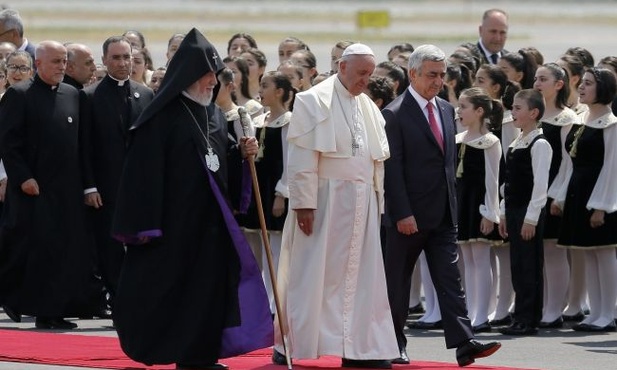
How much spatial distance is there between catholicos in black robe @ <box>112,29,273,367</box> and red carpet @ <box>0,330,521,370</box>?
1.05 ft

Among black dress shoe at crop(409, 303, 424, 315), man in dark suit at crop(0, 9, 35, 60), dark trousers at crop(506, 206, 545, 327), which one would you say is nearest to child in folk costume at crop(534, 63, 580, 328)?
dark trousers at crop(506, 206, 545, 327)

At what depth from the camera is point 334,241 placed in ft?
36.6

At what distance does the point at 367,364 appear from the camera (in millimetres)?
11133

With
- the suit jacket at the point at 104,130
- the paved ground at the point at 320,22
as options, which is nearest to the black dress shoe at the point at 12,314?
the suit jacket at the point at 104,130

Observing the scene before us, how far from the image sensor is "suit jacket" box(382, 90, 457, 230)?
1142cm

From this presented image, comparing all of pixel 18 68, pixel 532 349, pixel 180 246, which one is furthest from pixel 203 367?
pixel 18 68

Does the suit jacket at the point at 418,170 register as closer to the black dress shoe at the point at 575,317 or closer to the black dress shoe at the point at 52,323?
the black dress shoe at the point at 575,317

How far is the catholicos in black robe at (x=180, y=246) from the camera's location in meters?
10.8

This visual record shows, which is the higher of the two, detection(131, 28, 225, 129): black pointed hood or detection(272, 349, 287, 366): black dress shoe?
detection(131, 28, 225, 129): black pointed hood

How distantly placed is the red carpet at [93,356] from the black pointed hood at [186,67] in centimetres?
157

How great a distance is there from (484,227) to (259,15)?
59.7 metres

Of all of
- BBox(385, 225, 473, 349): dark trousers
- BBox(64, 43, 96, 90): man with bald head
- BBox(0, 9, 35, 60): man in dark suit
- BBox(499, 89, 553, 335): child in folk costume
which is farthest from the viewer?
BBox(0, 9, 35, 60): man in dark suit

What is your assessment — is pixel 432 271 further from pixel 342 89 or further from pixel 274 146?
pixel 274 146

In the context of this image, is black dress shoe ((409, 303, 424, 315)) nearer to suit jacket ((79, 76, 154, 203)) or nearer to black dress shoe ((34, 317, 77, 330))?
suit jacket ((79, 76, 154, 203))
